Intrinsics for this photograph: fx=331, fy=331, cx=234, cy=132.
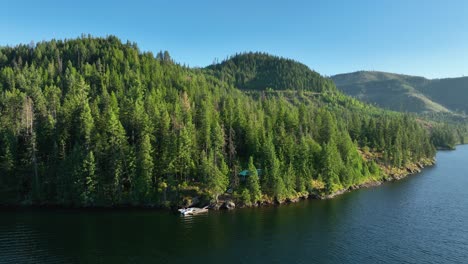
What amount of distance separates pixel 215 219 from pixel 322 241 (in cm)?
3028

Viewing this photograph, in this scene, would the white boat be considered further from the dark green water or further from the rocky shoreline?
the rocky shoreline

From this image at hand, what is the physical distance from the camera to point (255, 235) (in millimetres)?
78438

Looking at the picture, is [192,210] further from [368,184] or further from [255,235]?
[368,184]

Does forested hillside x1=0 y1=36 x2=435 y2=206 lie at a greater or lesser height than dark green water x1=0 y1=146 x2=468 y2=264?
greater

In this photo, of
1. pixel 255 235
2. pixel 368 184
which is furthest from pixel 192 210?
pixel 368 184

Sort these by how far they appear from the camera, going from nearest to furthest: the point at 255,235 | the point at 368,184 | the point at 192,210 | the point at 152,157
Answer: the point at 255,235
the point at 192,210
the point at 152,157
the point at 368,184

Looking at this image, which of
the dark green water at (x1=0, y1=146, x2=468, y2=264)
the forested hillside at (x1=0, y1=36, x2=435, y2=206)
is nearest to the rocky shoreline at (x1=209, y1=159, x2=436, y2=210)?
the forested hillside at (x1=0, y1=36, x2=435, y2=206)

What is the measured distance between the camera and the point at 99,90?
176 m

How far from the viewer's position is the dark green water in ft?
217

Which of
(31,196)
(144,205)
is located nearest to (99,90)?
(31,196)

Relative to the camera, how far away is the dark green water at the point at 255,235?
6606 centimetres

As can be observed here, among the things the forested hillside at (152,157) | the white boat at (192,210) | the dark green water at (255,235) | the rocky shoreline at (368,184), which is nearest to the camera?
the dark green water at (255,235)

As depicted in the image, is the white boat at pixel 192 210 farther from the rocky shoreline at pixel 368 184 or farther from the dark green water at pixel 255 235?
the rocky shoreline at pixel 368 184

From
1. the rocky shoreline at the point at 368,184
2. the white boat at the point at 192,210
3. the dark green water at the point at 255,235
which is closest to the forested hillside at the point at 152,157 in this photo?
the rocky shoreline at the point at 368,184
